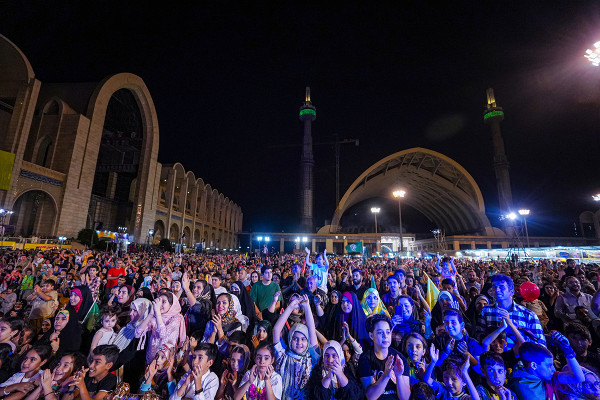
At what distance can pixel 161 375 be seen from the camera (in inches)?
109

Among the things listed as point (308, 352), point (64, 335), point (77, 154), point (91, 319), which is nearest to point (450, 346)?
point (308, 352)

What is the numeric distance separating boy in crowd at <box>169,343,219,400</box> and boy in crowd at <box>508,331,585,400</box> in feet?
8.78

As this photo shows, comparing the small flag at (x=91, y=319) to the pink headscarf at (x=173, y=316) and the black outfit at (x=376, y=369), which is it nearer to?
the pink headscarf at (x=173, y=316)

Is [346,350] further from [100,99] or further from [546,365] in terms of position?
[100,99]

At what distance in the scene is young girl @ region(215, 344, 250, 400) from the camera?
2510mm

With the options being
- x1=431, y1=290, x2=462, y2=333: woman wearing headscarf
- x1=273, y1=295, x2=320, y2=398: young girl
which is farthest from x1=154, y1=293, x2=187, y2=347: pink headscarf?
x1=431, y1=290, x2=462, y2=333: woman wearing headscarf

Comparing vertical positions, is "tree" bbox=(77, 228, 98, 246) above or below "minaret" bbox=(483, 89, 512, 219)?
below

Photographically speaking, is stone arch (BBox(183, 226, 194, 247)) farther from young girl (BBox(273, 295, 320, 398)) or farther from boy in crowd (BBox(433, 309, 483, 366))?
boy in crowd (BBox(433, 309, 483, 366))

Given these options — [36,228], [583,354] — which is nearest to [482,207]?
[583,354]

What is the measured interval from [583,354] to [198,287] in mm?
4645

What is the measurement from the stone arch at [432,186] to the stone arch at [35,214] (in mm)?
35730

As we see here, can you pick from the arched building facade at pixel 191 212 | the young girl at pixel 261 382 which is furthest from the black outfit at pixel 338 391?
the arched building facade at pixel 191 212

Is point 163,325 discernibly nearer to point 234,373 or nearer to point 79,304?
point 234,373

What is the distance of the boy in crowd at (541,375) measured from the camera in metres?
2.28
